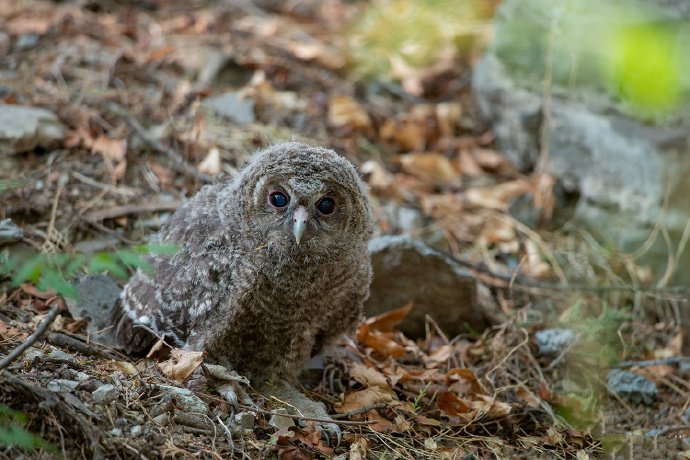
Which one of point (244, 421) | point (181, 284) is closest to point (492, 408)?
point (244, 421)

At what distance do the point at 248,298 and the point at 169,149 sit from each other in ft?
7.69

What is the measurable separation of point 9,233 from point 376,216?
2.57 metres

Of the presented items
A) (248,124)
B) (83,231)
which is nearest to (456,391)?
(83,231)

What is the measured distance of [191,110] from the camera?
648cm

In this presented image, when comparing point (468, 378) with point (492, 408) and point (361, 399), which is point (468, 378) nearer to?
point (492, 408)

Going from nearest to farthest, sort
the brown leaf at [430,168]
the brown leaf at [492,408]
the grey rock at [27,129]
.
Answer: the brown leaf at [492,408] → the grey rock at [27,129] → the brown leaf at [430,168]

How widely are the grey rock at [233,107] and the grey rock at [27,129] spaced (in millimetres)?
1293

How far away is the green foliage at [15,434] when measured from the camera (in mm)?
2664

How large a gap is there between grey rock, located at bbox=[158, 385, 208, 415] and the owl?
0.35 metres

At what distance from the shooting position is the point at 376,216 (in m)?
6.12

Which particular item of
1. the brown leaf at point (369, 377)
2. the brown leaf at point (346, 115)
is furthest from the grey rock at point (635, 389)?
the brown leaf at point (346, 115)

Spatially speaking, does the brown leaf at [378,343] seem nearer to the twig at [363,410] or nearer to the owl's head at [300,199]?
the twig at [363,410]

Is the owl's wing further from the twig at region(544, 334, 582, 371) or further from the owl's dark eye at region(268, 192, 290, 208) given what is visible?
the twig at region(544, 334, 582, 371)

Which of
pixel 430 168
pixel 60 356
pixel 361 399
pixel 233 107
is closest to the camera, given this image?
pixel 60 356
